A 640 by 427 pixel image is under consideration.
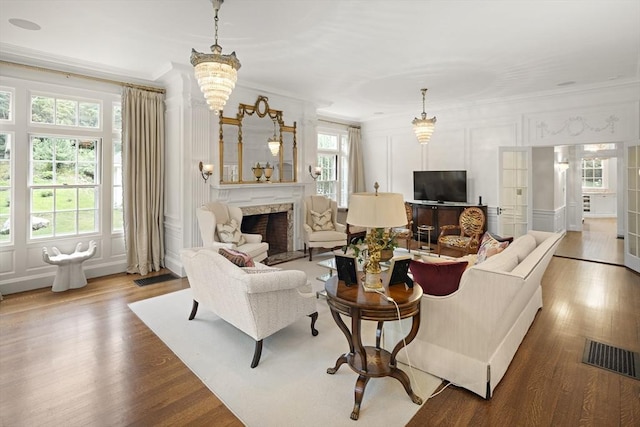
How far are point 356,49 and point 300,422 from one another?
3901 millimetres

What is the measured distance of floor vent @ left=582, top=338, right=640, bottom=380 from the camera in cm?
272

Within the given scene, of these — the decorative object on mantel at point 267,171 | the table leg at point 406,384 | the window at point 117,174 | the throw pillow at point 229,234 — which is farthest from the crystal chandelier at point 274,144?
the table leg at point 406,384

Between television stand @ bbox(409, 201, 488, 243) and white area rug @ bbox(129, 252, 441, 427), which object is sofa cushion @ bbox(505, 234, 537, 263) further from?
television stand @ bbox(409, 201, 488, 243)

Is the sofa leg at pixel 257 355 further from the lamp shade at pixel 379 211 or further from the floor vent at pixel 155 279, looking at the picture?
the floor vent at pixel 155 279

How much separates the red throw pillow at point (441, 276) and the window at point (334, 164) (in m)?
5.72

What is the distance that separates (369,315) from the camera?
220cm

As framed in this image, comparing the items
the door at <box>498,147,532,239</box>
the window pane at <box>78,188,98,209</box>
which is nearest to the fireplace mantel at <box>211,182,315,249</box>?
the window pane at <box>78,188,98,209</box>

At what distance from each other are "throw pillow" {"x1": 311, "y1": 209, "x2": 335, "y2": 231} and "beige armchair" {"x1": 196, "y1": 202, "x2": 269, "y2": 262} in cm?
138

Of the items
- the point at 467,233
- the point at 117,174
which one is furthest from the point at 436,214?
the point at 117,174

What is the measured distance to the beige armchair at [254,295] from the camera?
2664mm

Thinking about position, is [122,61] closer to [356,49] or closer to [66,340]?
[356,49]

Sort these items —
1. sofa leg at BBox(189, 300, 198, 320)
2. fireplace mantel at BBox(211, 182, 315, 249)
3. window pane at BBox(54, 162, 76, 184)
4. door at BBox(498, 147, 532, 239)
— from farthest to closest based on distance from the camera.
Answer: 1. door at BBox(498, 147, 532, 239)
2. fireplace mantel at BBox(211, 182, 315, 249)
3. window pane at BBox(54, 162, 76, 184)
4. sofa leg at BBox(189, 300, 198, 320)

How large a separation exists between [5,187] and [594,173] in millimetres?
15226

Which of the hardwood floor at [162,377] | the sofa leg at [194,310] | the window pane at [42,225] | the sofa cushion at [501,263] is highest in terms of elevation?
the window pane at [42,225]
